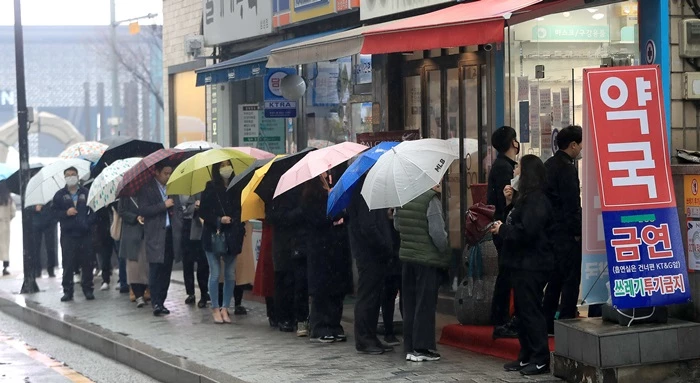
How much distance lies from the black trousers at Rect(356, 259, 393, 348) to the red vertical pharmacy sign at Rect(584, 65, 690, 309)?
2.75 metres

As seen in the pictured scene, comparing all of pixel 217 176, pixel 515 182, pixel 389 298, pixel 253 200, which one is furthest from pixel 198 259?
pixel 515 182

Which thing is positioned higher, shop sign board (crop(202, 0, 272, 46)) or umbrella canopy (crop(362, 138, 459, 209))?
shop sign board (crop(202, 0, 272, 46))

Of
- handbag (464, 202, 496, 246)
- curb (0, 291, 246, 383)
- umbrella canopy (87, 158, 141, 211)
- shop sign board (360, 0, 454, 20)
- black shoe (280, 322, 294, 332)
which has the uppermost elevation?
shop sign board (360, 0, 454, 20)

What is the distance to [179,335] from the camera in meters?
13.1

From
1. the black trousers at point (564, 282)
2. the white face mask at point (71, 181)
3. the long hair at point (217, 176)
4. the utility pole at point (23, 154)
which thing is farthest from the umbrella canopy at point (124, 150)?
the black trousers at point (564, 282)

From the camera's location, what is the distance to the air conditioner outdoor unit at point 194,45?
68.4 ft

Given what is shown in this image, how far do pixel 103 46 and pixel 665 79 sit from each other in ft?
172

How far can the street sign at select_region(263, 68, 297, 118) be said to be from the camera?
698 inches

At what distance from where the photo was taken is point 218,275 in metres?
13.9

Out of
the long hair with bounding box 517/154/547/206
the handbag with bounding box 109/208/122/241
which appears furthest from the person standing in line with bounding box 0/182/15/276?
the long hair with bounding box 517/154/547/206

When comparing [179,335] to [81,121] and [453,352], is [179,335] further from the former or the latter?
[81,121]

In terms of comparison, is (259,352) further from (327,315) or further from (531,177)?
(531,177)

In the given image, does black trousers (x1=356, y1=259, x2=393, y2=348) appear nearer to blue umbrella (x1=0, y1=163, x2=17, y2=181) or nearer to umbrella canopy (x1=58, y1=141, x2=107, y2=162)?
umbrella canopy (x1=58, y1=141, x2=107, y2=162)

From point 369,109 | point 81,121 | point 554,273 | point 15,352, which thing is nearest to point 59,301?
point 15,352
